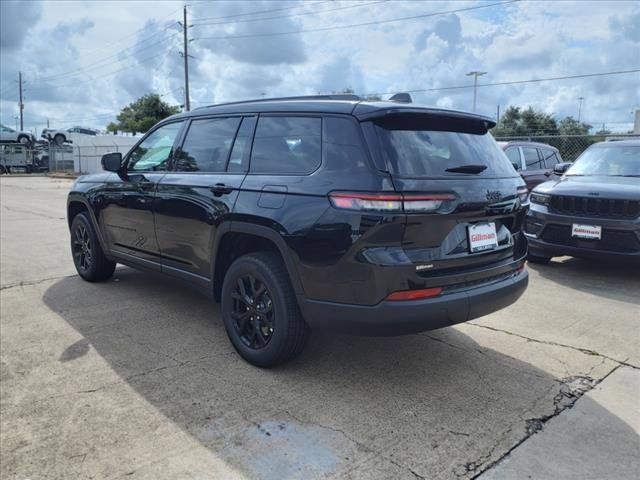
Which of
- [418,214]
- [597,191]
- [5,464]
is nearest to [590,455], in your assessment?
[418,214]

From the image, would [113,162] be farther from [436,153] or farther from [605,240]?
[605,240]

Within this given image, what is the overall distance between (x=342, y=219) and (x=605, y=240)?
4.27 metres

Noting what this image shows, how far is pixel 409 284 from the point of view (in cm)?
295

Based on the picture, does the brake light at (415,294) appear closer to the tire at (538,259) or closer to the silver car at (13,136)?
the tire at (538,259)

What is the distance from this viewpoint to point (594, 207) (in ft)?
20.0

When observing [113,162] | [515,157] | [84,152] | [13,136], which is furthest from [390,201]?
[13,136]

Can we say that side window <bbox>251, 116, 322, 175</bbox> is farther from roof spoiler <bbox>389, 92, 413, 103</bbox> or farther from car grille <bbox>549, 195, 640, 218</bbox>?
car grille <bbox>549, 195, 640, 218</bbox>

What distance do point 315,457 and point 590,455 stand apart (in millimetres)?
1365

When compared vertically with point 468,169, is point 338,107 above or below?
above

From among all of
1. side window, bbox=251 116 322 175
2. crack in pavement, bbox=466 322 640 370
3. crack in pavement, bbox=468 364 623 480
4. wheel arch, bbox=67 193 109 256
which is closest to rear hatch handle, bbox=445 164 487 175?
side window, bbox=251 116 322 175

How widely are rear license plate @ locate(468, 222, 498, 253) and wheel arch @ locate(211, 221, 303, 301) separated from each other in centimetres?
106

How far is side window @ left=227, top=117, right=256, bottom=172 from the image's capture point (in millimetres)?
3750

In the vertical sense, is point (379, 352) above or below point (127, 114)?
below

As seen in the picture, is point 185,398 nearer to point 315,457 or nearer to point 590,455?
point 315,457
